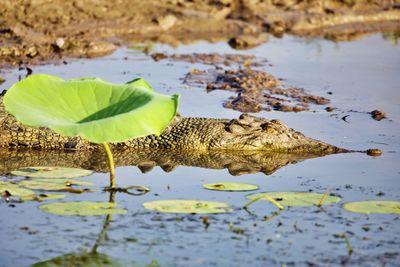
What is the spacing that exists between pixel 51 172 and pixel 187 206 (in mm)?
1465

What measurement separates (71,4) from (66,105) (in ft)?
27.0

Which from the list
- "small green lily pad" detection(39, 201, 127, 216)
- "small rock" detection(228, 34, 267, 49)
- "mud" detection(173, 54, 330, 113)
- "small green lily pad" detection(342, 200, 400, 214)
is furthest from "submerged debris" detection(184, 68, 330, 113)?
"small green lily pad" detection(39, 201, 127, 216)

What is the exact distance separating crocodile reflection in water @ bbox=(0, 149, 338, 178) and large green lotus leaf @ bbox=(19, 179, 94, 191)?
2.37 feet

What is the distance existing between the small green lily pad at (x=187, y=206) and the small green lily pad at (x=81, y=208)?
0.80 feet

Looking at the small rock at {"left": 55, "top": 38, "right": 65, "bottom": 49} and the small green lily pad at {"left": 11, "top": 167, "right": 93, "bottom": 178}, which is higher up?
the small rock at {"left": 55, "top": 38, "right": 65, "bottom": 49}

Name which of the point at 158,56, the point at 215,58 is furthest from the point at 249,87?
the point at 158,56

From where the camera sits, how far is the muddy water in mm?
6020

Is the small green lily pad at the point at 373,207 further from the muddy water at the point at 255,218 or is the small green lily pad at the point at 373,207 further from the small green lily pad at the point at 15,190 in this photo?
the small green lily pad at the point at 15,190

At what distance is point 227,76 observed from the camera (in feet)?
41.7

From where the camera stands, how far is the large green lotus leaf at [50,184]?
731cm

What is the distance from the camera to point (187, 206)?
6.89 meters

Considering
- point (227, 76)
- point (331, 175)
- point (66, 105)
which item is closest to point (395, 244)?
point (331, 175)

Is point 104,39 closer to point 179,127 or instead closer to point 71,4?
point 71,4

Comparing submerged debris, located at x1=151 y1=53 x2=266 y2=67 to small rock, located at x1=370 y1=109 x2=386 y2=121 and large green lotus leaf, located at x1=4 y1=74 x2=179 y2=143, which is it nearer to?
small rock, located at x1=370 y1=109 x2=386 y2=121
